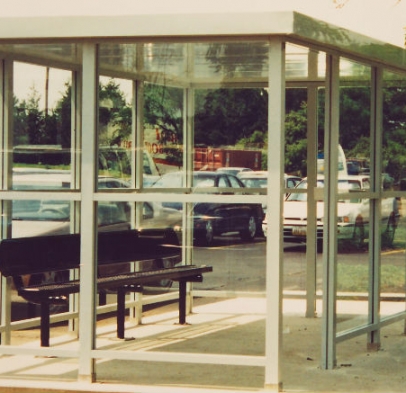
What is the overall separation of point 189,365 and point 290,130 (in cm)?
297

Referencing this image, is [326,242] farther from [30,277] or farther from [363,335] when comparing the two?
[30,277]

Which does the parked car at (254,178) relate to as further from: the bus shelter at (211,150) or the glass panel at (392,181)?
the glass panel at (392,181)

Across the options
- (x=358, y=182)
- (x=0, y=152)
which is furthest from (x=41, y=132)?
(x=358, y=182)

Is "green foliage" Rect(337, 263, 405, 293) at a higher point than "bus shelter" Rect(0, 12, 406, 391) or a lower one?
lower

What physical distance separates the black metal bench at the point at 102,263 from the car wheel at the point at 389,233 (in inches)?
61.8

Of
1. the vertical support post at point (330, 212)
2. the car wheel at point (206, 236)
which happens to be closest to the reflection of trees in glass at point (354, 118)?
the vertical support post at point (330, 212)

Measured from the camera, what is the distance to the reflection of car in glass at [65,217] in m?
9.86

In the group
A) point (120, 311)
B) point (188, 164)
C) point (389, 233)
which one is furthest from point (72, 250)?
point (389, 233)

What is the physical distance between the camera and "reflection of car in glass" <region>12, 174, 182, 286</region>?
9.86 metres

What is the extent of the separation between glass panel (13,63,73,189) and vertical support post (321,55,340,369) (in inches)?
83.6

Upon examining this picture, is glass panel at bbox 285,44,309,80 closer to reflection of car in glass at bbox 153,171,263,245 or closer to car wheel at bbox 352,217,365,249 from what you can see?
reflection of car in glass at bbox 153,171,263,245

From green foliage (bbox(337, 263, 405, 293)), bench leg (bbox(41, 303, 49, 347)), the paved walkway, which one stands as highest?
green foliage (bbox(337, 263, 405, 293))

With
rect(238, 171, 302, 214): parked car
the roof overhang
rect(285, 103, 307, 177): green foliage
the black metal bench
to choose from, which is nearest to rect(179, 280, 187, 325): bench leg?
the black metal bench

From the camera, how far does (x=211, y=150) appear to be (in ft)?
35.7
